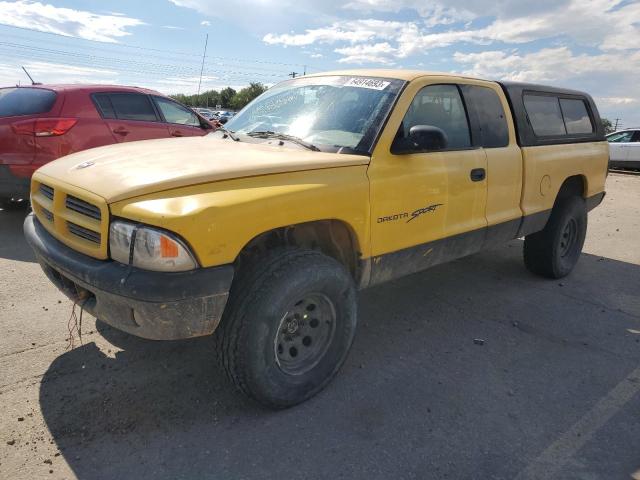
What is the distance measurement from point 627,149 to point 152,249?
711 inches

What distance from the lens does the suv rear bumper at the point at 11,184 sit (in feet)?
18.3

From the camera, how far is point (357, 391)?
304 cm

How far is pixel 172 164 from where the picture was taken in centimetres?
268

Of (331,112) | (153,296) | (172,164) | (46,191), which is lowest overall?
(153,296)

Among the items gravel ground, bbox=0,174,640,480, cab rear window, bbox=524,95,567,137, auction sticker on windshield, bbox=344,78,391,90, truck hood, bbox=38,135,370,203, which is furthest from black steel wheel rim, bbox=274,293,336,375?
cab rear window, bbox=524,95,567,137

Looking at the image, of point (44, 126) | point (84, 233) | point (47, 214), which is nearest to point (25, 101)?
point (44, 126)

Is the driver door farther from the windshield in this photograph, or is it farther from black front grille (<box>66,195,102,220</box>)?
black front grille (<box>66,195,102,220</box>)

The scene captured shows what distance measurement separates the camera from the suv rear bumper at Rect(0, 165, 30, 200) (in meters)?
5.59

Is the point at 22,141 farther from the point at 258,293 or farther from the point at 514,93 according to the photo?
the point at 514,93

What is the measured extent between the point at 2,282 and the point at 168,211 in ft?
9.78

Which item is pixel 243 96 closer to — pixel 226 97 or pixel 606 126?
pixel 226 97

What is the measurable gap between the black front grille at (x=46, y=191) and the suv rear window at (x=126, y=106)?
360cm

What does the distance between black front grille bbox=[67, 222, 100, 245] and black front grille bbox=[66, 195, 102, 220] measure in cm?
8

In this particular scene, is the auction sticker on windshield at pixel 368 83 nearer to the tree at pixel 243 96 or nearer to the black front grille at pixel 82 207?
the black front grille at pixel 82 207
